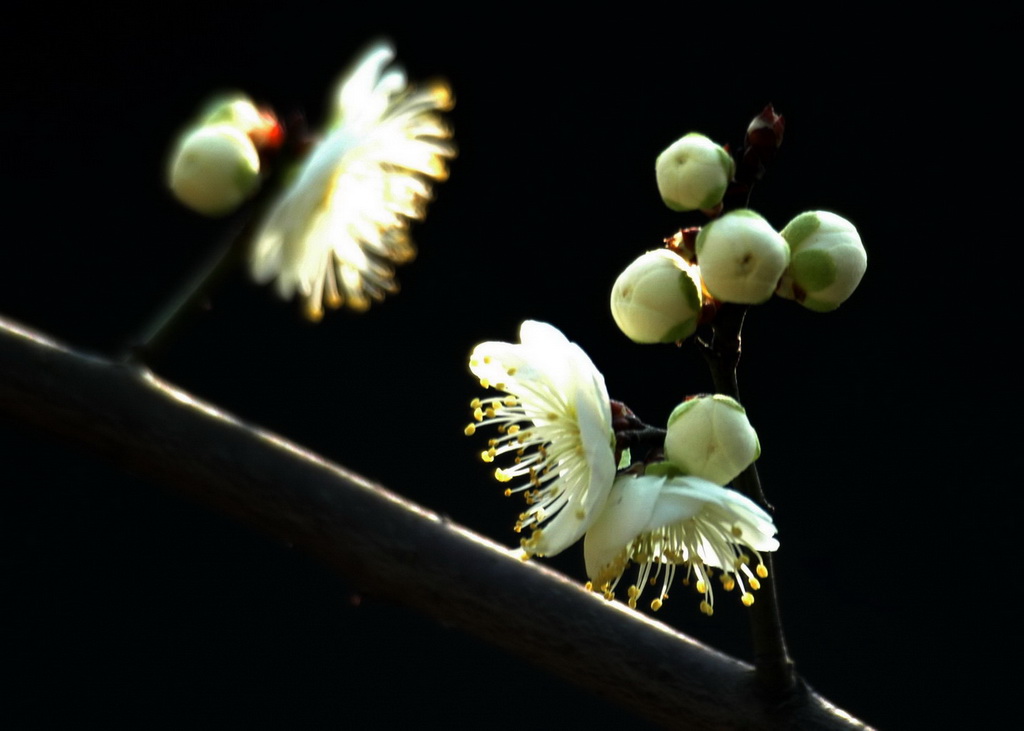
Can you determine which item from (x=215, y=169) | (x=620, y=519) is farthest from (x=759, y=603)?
(x=215, y=169)

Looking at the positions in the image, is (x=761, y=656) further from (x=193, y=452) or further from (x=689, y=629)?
(x=689, y=629)

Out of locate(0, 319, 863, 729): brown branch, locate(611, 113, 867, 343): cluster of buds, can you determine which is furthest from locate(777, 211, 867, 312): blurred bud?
locate(0, 319, 863, 729): brown branch

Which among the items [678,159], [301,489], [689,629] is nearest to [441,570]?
[301,489]

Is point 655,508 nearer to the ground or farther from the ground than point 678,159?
nearer to the ground

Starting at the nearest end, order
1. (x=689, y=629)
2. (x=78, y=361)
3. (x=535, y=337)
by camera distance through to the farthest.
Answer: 1. (x=78, y=361)
2. (x=535, y=337)
3. (x=689, y=629)

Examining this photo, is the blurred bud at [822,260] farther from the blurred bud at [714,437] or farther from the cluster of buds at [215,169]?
the cluster of buds at [215,169]

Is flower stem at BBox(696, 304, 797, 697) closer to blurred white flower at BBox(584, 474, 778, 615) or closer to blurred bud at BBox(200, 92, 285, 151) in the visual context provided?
blurred white flower at BBox(584, 474, 778, 615)

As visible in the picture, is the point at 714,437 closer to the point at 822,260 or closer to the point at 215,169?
the point at 822,260

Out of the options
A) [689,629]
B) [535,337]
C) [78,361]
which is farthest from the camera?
[689,629]
